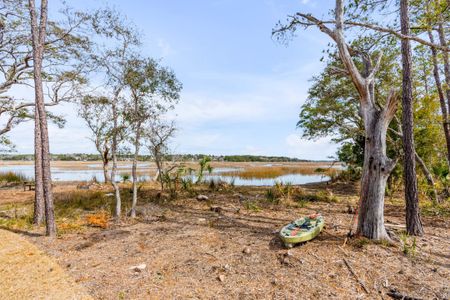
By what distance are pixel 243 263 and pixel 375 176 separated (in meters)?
3.13

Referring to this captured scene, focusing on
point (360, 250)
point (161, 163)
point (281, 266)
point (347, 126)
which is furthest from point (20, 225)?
point (347, 126)

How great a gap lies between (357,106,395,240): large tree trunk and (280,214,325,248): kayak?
901 millimetres

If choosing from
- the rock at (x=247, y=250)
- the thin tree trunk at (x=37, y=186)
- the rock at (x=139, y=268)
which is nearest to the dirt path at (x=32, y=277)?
the rock at (x=139, y=268)

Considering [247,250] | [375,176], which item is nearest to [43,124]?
[247,250]

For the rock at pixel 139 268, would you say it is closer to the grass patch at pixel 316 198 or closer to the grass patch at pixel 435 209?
the grass patch at pixel 316 198

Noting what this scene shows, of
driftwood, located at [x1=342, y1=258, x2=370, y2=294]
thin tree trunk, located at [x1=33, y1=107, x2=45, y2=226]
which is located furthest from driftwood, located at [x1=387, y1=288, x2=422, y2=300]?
thin tree trunk, located at [x1=33, y1=107, x2=45, y2=226]

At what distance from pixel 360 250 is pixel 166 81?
697 cm

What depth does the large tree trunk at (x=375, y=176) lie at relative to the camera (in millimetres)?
4652

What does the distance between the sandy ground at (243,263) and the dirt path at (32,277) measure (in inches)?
6.5

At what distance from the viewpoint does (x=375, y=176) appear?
15.4ft

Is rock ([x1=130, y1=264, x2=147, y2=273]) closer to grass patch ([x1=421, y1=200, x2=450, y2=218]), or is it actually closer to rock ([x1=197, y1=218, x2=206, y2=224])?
rock ([x1=197, y1=218, x2=206, y2=224])

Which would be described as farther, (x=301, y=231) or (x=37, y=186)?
(x=37, y=186)

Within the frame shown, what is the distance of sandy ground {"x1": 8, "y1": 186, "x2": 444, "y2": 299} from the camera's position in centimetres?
337

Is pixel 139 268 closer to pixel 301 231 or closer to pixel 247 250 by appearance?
pixel 247 250
